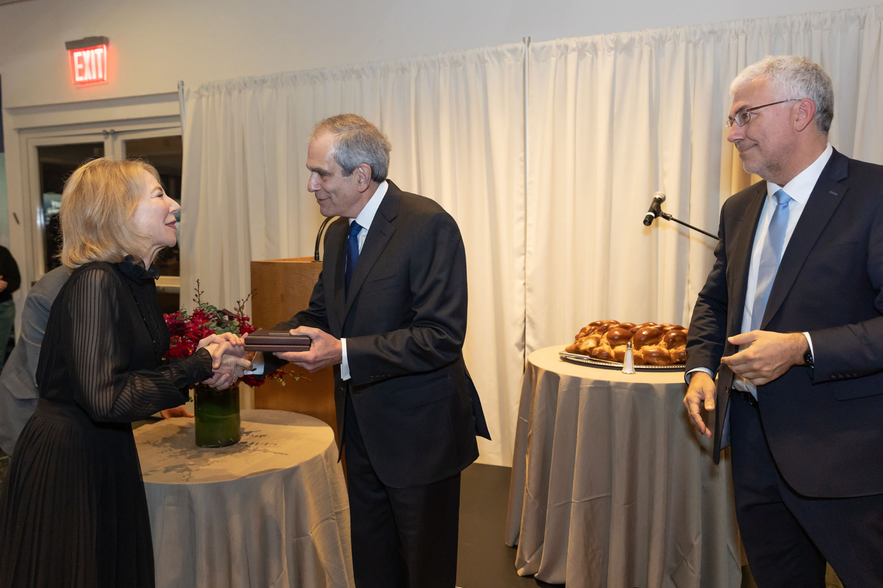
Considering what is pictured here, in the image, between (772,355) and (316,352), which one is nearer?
(772,355)

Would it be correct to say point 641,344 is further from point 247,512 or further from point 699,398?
point 247,512

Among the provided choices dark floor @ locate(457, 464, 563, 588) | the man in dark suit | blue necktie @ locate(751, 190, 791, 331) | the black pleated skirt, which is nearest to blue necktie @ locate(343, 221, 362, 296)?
the man in dark suit

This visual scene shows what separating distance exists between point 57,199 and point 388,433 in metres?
6.07

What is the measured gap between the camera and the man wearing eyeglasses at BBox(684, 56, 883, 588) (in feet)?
5.55

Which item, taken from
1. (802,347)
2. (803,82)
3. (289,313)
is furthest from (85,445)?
(803,82)

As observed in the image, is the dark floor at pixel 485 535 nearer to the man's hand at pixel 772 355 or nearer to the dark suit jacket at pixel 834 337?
the dark suit jacket at pixel 834 337

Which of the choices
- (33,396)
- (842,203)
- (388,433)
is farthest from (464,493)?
(842,203)

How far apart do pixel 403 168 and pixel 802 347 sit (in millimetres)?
3685

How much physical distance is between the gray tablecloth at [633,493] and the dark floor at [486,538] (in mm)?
247

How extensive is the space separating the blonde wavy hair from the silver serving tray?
81.3 inches

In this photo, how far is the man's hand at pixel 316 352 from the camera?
186cm

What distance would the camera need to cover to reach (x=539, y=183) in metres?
4.52

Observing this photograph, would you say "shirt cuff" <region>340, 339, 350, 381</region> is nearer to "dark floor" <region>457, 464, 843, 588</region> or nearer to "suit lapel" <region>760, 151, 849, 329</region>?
"suit lapel" <region>760, 151, 849, 329</region>

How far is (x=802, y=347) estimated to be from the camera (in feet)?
5.47
